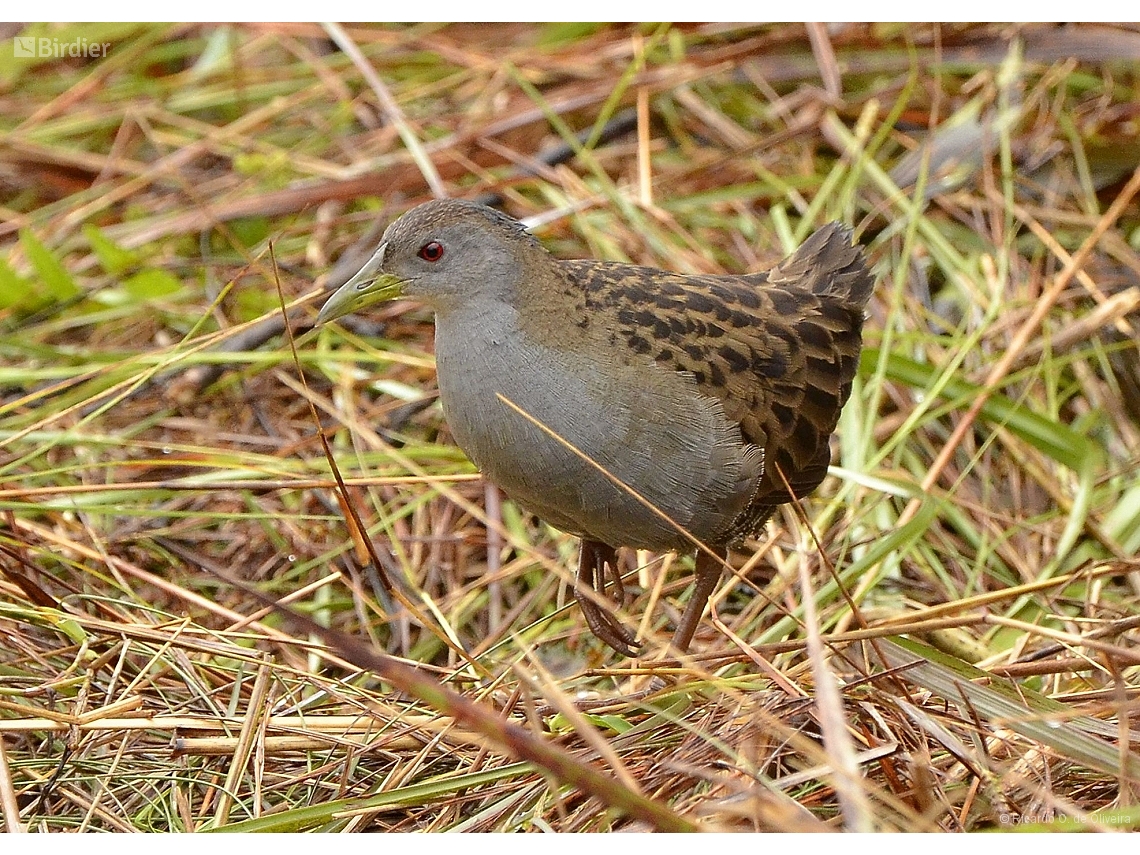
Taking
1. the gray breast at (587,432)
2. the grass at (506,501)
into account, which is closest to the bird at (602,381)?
the gray breast at (587,432)

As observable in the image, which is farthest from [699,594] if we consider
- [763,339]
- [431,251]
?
[431,251]

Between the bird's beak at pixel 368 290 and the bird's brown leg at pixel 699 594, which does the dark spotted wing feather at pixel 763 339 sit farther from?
the bird's beak at pixel 368 290

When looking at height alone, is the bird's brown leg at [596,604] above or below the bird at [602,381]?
below

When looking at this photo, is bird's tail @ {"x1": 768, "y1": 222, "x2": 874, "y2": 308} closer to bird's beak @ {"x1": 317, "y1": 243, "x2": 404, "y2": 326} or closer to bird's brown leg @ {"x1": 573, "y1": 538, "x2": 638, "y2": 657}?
bird's brown leg @ {"x1": 573, "y1": 538, "x2": 638, "y2": 657}

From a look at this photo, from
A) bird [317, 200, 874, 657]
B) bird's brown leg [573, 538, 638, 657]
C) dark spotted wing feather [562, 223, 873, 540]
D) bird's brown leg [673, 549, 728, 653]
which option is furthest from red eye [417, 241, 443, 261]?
bird's brown leg [673, 549, 728, 653]

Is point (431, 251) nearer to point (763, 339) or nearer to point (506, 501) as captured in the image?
point (763, 339)

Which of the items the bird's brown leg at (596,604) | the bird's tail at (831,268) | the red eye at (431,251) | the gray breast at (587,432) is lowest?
the bird's brown leg at (596,604)
